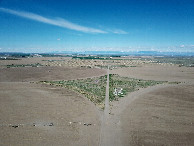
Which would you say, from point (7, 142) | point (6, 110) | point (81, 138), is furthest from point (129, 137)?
point (6, 110)

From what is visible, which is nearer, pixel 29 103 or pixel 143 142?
pixel 143 142

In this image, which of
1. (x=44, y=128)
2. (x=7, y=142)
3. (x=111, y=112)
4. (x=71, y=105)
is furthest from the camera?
(x=71, y=105)

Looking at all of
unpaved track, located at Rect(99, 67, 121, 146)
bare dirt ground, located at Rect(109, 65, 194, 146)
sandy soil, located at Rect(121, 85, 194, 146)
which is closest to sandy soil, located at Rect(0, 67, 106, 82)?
bare dirt ground, located at Rect(109, 65, 194, 146)

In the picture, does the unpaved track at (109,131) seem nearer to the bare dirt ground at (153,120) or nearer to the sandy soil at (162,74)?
the bare dirt ground at (153,120)

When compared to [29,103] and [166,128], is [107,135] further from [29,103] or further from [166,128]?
[29,103]

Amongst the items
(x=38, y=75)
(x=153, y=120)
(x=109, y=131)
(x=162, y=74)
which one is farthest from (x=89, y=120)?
(x=162, y=74)

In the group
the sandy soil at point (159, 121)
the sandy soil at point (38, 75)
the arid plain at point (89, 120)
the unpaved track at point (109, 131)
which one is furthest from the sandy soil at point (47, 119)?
the sandy soil at point (38, 75)

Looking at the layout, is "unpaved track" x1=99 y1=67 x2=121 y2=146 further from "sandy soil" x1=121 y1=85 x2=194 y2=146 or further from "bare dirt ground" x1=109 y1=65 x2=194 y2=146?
"sandy soil" x1=121 y1=85 x2=194 y2=146

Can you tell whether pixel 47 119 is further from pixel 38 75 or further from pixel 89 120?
pixel 38 75
